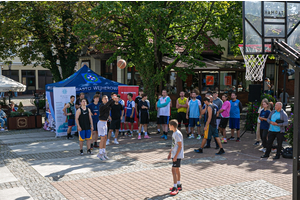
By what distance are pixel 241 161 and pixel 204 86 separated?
15787 millimetres

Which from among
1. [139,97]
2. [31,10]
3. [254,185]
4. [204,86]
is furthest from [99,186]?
[204,86]

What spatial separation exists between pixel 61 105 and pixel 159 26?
19.7ft

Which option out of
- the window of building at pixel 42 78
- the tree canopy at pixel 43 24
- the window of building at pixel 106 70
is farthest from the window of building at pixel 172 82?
the window of building at pixel 42 78

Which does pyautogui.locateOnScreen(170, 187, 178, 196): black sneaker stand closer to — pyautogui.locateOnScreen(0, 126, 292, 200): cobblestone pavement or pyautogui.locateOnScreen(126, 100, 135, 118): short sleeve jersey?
pyautogui.locateOnScreen(0, 126, 292, 200): cobblestone pavement

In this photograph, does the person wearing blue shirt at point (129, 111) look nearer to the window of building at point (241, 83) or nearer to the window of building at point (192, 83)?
the window of building at point (192, 83)

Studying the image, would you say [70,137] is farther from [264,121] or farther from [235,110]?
[264,121]

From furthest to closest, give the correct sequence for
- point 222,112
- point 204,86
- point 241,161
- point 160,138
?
point 204,86 < point 160,138 < point 222,112 < point 241,161

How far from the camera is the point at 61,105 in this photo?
14.1 metres

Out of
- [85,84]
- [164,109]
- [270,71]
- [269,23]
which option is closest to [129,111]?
[164,109]

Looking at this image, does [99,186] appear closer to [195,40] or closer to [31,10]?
[195,40]

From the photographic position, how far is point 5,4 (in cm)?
1970

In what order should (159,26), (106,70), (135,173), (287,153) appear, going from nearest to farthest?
(135,173) < (287,153) < (159,26) < (106,70)

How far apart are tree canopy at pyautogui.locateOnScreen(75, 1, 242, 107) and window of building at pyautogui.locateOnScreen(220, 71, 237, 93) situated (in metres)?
7.70

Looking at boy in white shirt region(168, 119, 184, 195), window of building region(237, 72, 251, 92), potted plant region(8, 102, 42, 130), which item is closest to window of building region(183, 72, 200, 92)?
window of building region(237, 72, 251, 92)
